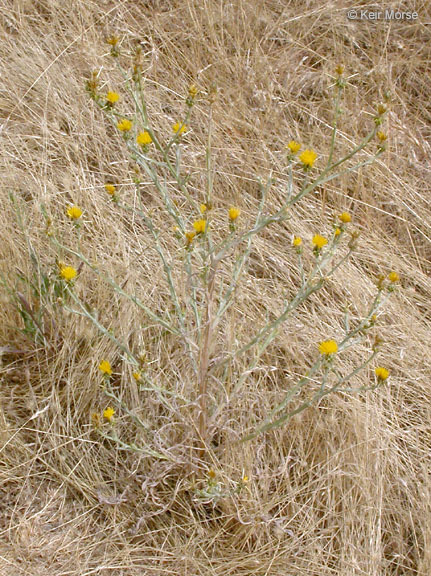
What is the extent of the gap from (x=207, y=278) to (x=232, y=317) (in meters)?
0.37

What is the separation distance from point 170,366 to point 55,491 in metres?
0.47

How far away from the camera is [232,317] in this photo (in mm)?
1882

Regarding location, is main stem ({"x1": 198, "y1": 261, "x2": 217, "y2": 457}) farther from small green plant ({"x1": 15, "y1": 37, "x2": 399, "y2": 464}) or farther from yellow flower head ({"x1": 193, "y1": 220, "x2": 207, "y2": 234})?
yellow flower head ({"x1": 193, "y1": 220, "x2": 207, "y2": 234})

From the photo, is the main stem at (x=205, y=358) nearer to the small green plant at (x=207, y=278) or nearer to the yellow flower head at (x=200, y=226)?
the small green plant at (x=207, y=278)

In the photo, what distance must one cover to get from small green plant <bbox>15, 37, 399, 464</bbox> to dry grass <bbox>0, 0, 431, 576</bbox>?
63mm

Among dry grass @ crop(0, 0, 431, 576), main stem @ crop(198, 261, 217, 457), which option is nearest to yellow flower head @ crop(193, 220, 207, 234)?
main stem @ crop(198, 261, 217, 457)

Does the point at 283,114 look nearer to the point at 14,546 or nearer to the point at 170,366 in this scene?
the point at 170,366

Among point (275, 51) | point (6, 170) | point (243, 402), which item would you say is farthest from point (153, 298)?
point (275, 51)

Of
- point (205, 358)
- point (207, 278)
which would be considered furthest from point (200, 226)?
point (205, 358)

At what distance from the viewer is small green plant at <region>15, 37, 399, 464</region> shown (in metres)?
1.38

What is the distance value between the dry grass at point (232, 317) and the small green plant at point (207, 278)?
6 cm

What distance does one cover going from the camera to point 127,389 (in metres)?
1.88

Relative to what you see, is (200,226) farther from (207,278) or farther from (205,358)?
(205,358)

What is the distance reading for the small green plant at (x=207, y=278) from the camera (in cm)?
138
